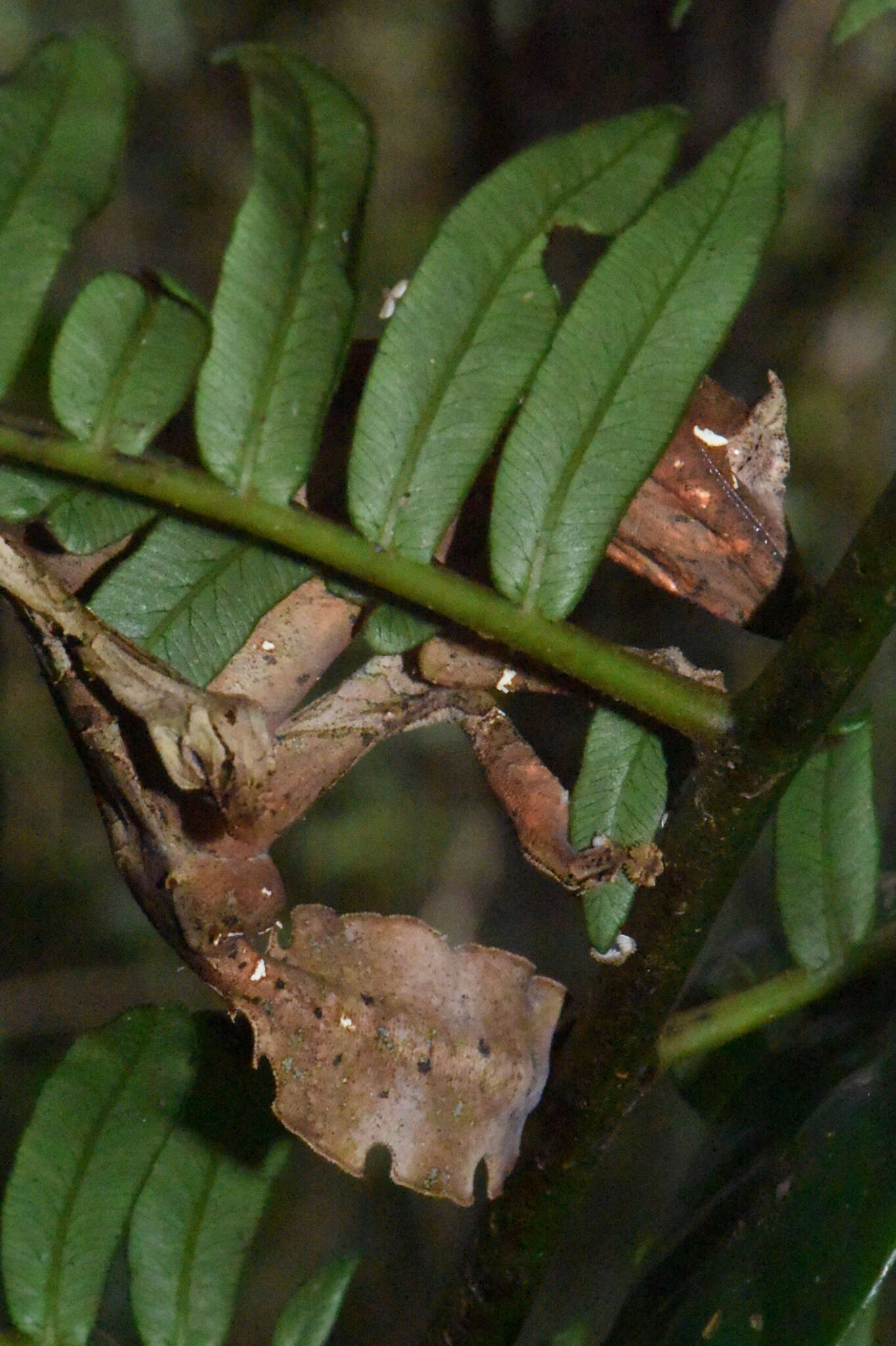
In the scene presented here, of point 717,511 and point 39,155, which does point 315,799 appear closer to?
point 717,511

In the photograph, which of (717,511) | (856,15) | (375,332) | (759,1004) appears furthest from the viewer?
(375,332)

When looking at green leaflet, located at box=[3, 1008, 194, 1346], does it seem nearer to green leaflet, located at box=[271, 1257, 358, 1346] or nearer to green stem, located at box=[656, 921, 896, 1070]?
green leaflet, located at box=[271, 1257, 358, 1346]

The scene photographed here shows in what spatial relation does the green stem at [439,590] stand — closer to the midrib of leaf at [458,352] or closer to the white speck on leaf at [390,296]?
the midrib of leaf at [458,352]

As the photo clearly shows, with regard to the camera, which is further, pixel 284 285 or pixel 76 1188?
pixel 76 1188

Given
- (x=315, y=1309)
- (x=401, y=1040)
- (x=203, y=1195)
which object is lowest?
(x=315, y=1309)

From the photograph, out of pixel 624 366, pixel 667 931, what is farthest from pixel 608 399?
pixel 667 931

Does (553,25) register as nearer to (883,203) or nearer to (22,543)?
(883,203)
